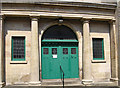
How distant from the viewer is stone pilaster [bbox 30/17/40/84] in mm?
8672

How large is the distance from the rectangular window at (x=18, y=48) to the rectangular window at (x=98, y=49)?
4682mm

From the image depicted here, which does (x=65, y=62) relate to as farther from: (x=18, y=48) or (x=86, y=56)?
(x=18, y=48)

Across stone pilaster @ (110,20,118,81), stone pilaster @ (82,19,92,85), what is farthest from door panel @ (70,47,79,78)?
stone pilaster @ (110,20,118,81)

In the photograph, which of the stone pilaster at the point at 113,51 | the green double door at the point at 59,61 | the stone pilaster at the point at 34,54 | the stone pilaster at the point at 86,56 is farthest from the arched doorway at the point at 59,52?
the stone pilaster at the point at 113,51

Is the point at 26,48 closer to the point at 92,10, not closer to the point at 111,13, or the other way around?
the point at 92,10

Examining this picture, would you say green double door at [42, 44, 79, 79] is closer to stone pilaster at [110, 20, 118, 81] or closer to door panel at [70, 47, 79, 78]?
door panel at [70, 47, 79, 78]

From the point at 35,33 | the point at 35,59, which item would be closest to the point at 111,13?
the point at 35,33

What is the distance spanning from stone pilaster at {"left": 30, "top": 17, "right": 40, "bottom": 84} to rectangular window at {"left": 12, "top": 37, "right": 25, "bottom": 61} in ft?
2.82

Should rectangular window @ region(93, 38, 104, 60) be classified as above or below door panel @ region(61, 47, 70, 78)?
above

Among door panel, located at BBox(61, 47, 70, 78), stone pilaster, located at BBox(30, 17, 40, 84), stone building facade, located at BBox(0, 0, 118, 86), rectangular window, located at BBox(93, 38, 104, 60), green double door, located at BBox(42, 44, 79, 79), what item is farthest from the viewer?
rectangular window, located at BBox(93, 38, 104, 60)

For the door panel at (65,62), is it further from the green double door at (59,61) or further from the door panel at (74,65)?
the door panel at (74,65)

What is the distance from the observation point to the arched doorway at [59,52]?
31.3 feet

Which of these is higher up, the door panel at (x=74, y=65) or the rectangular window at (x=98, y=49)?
the rectangular window at (x=98, y=49)

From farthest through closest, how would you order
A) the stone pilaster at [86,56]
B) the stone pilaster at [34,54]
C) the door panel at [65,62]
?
the door panel at [65,62]
the stone pilaster at [86,56]
the stone pilaster at [34,54]
